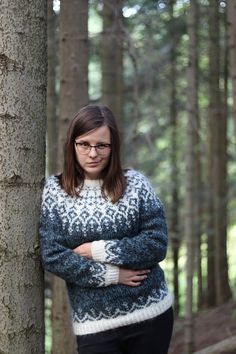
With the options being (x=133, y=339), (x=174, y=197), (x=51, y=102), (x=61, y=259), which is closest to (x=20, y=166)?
(x=61, y=259)

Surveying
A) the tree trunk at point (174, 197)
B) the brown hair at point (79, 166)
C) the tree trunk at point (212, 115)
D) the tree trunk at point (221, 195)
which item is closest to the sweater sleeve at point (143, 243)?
the brown hair at point (79, 166)

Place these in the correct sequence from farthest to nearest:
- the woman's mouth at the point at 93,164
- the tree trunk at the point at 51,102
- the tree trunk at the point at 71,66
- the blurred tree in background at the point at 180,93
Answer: the tree trunk at the point at 51,102 → the blurred tree in background at the point at 180,93 → the tree trunk at the point at 71,66 → the woman's mouth at the point at 93,164

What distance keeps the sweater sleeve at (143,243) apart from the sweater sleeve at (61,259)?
0.18 ft

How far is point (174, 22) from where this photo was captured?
11.8 m

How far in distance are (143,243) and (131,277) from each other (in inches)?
6.6

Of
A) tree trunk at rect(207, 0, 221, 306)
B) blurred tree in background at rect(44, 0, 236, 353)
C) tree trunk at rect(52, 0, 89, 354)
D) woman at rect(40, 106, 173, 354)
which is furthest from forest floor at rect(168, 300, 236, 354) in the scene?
woman at rect(40, 106, 173, 354)

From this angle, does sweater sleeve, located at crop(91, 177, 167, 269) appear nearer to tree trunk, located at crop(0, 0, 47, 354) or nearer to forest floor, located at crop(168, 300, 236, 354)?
tree trunk, located at crop(0, 0, 47, 354)

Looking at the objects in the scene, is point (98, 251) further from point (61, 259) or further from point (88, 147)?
point (88, 147)

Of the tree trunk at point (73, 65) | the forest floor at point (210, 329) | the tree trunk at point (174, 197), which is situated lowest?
the forest floor at point (210, 329)

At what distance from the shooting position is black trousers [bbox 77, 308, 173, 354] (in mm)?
2826

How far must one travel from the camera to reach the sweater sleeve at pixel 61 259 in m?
2.71

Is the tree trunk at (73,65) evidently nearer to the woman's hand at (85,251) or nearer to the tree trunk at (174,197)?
the woman's hand at (85,251)

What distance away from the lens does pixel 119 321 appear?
2.82 metres

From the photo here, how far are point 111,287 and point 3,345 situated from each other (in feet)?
1.78
